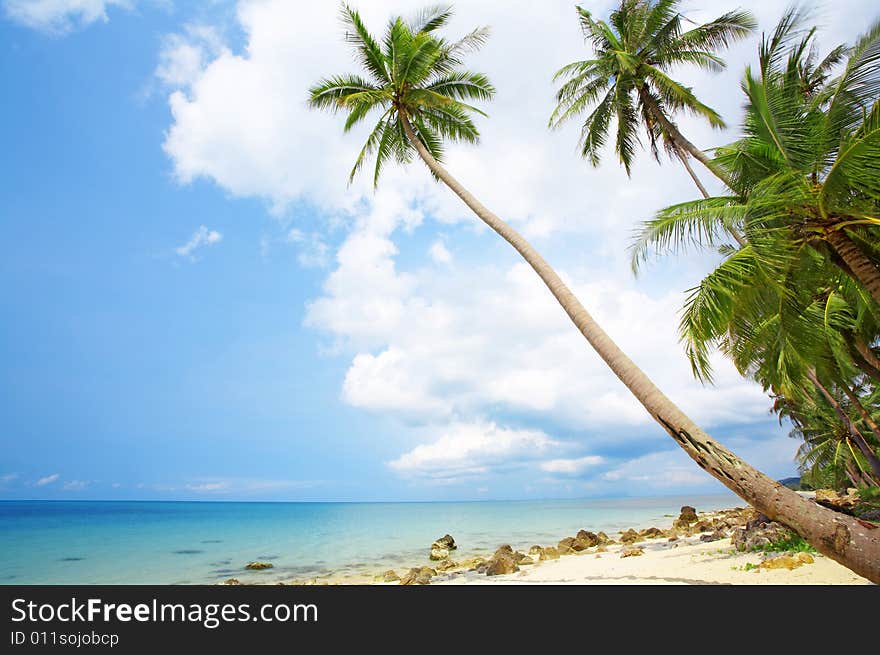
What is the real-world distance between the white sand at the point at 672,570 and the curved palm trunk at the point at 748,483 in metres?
4.90

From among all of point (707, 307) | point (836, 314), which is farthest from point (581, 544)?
point (707, 307)

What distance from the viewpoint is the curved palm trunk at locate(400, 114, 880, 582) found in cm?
450

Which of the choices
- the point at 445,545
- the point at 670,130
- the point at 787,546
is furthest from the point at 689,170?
the point at 445,545

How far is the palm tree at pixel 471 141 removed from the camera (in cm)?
466

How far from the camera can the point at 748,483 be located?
5.05 metres

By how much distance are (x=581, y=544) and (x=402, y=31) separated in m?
18.6

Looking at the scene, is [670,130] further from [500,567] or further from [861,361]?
[500,567]

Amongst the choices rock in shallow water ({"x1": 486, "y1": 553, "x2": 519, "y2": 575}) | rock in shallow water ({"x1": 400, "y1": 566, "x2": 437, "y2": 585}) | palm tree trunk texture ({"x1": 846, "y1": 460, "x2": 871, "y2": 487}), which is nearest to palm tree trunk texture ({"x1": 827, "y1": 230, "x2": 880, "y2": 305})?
rock in shallow water ({"x1": 486, "y1": 553, "x2": 519, "y2": 575})

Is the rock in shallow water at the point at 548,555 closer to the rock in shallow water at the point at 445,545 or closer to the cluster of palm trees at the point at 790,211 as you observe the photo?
the rock in shallow water at the point at 445,545

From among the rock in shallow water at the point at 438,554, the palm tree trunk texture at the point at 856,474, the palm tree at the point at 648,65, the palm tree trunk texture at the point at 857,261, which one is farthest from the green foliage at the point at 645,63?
the palm tree trunk texture at the point at 856,474

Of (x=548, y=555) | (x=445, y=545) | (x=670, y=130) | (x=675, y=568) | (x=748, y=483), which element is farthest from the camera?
(x=445, y=545)

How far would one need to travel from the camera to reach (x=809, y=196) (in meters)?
6.71

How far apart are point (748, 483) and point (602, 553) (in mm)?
13347
